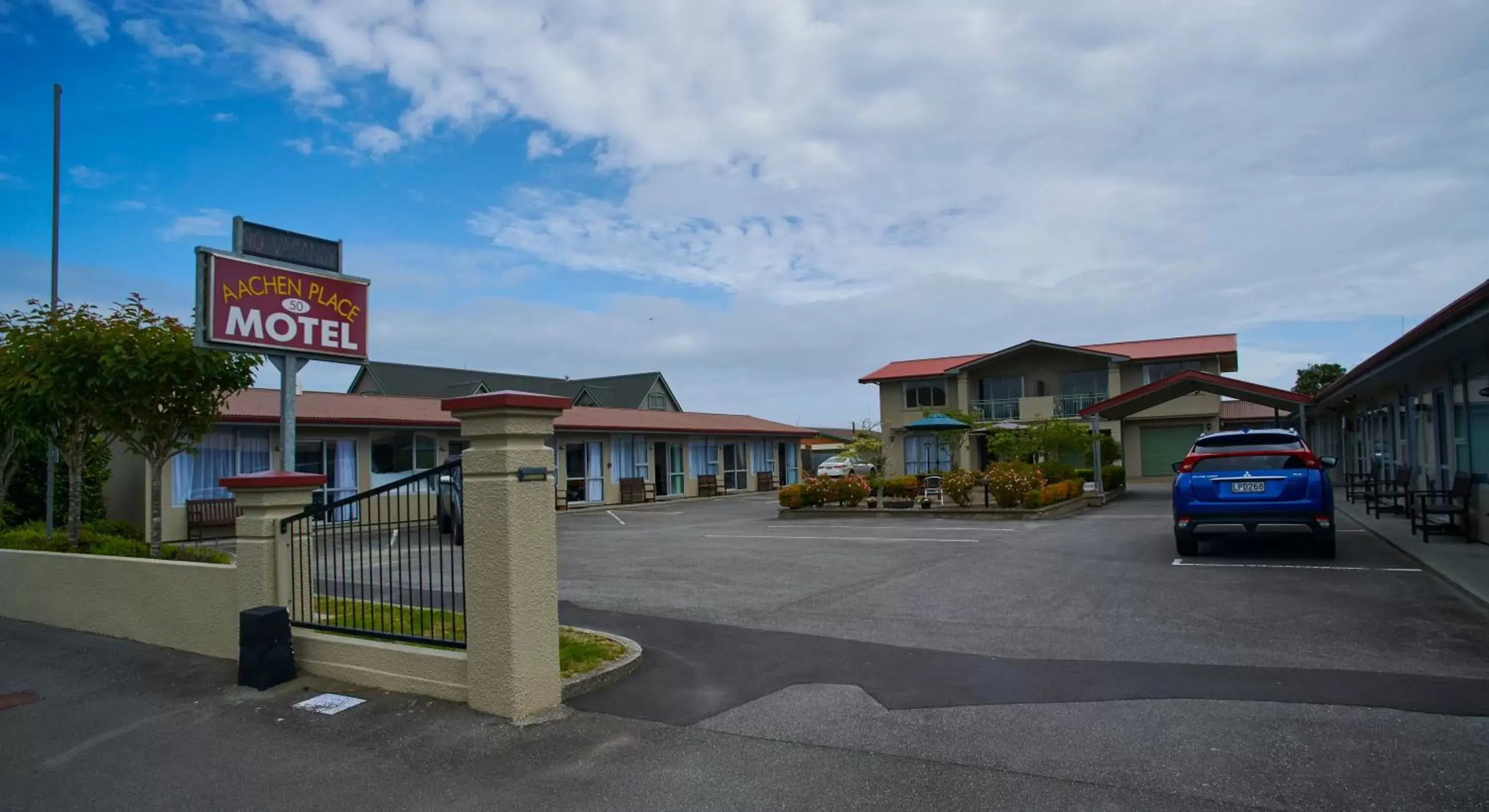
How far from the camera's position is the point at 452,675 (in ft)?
19.4

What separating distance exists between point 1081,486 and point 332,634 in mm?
20885

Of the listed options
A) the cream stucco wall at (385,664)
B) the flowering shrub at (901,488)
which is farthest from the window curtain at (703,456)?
the cream stucco wall at (385,664)

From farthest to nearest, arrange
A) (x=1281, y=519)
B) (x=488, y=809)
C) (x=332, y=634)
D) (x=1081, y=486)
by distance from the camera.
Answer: (x=1081, y=486) → (x=1281, y=519) → (x=332, y=634) → (x=488, y=809)

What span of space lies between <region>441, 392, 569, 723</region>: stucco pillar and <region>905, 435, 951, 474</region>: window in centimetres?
3334

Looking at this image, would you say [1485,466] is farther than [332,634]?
Yes

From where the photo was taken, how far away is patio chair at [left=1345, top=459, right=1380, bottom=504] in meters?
17.7

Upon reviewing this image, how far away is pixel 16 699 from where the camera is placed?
22.0 ft

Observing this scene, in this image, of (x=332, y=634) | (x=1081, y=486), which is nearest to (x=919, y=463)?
(x=1081, y=486)

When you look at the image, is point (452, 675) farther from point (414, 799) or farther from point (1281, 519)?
point (1281, 519)

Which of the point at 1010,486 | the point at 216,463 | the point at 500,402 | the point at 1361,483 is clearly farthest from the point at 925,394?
the point at 500,402

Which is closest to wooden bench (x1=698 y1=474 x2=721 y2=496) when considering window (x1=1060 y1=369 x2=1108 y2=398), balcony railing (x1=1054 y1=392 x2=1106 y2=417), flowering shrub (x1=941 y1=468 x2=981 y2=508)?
balcony railing (x1=1054 y1=392 x2=1106 y2=417)

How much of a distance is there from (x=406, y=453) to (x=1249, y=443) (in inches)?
785

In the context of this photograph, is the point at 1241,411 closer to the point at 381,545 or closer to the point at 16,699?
the point at 381,545

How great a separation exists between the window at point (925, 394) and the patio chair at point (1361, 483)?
59.6ft
